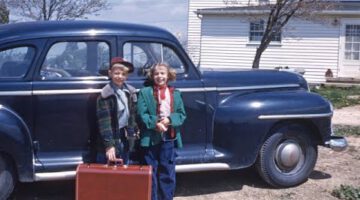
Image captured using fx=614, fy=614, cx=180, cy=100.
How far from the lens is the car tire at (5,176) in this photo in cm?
536

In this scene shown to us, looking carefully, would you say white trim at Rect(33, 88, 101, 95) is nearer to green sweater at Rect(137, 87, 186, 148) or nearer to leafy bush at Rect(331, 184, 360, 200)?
green sweater at Rect(137, 87, 186, 148)

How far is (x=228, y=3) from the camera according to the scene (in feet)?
88.5

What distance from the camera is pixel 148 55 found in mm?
5922

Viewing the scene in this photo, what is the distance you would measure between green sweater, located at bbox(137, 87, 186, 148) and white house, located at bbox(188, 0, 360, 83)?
18.5 meters

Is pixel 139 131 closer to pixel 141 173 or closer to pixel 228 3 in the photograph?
pixel 141 173

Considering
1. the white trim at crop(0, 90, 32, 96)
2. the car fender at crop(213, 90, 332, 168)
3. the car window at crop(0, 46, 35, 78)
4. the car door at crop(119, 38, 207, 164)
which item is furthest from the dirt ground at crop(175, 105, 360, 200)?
the car window at crop(0, 46, 35, 78)

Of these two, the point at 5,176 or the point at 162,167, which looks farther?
the point at 162,167

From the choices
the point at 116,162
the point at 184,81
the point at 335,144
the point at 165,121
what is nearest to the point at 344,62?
the point at 335,144

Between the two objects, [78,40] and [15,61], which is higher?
[78,40]

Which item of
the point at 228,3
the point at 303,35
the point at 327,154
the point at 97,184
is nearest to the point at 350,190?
the point at 327,154

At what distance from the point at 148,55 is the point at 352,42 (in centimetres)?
1949

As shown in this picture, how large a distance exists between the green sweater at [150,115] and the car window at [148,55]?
1.83ft

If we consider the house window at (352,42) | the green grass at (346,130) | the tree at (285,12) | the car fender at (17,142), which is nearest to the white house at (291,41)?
the house window at (352,42)

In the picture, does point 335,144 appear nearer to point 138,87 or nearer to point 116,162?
point 138,87
